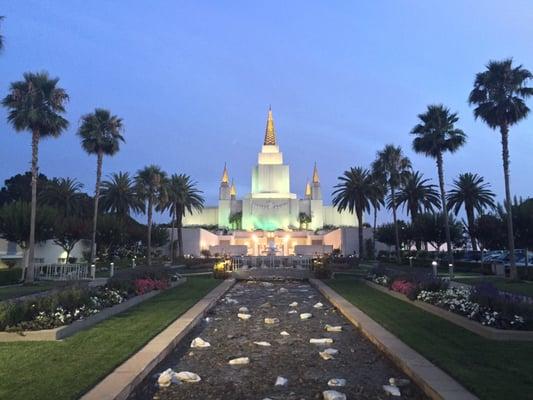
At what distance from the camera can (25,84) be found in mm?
29359

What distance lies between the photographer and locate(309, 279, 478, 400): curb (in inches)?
255

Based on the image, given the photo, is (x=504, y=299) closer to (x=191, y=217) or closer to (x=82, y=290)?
(x=82, y=290)

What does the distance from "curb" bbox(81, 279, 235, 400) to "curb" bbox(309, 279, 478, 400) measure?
405 centimetres

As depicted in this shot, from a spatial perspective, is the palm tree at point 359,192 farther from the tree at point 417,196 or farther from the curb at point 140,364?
the curb at point 140,364

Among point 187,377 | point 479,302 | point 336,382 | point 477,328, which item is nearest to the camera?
point 336,382

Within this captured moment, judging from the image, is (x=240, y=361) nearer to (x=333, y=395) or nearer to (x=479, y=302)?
(x=333, y=395)

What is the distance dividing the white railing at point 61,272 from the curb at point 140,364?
21243 millimetres

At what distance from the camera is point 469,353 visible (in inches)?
354

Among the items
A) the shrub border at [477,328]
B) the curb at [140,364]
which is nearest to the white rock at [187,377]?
the curb at [140,364]

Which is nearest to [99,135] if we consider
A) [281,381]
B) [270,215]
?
[281,381]

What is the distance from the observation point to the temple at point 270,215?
89.7 metres

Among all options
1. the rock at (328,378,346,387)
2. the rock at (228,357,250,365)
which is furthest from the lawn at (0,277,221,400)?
the rock at (328,378,346,387)

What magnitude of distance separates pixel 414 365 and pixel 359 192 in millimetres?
55716

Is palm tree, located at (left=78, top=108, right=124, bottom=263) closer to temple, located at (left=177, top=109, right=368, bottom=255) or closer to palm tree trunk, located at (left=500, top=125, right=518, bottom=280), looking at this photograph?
palm tree trunk, located at (left=500, top=125, right=518, bottom=280)
